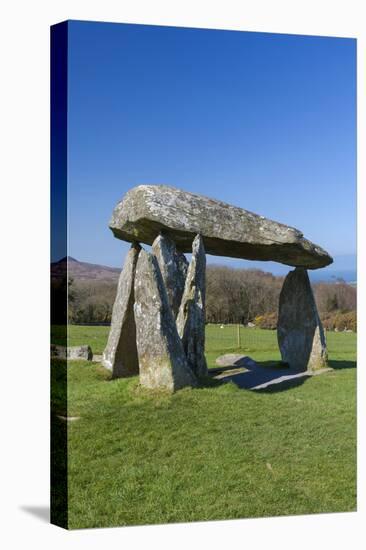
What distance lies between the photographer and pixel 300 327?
17656 millimetres

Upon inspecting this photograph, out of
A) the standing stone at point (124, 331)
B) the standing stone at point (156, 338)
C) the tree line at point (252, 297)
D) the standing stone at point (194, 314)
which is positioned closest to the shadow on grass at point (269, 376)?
the standing stone at point (194, 314)

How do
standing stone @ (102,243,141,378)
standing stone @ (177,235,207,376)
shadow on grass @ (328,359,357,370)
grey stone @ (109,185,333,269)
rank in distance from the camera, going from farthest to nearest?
shadow on grass @ (328,359,357,370) < standing stone @ (102,243,141,378) < grey stone @ (109,185,333,269) < standing stone @ (177,235,207,376)

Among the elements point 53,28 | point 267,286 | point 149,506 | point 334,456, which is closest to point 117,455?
point 149,506

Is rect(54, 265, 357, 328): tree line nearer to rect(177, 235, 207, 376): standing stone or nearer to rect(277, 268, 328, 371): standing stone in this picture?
rect(277, 268, 328, 371): standing stone

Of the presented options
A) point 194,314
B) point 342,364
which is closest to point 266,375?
point 342,364

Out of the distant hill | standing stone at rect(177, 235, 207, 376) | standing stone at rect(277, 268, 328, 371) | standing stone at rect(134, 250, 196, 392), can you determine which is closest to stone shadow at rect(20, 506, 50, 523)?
standing stone at rect(134, 250, 196, 392)

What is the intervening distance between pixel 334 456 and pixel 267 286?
934cm

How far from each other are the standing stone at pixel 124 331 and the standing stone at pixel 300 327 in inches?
176

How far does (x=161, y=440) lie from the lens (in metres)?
10.7

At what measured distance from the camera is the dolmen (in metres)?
12.3

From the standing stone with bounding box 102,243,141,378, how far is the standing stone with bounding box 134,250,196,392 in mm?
2167

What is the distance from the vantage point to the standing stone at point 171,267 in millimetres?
14008

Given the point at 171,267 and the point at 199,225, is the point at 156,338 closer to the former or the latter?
the point at 171,267

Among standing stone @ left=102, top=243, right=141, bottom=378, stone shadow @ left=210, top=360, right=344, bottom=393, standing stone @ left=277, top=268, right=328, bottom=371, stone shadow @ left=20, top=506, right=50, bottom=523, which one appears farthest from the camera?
standing stone @ left=277, top=268, right=328, bottom=371
